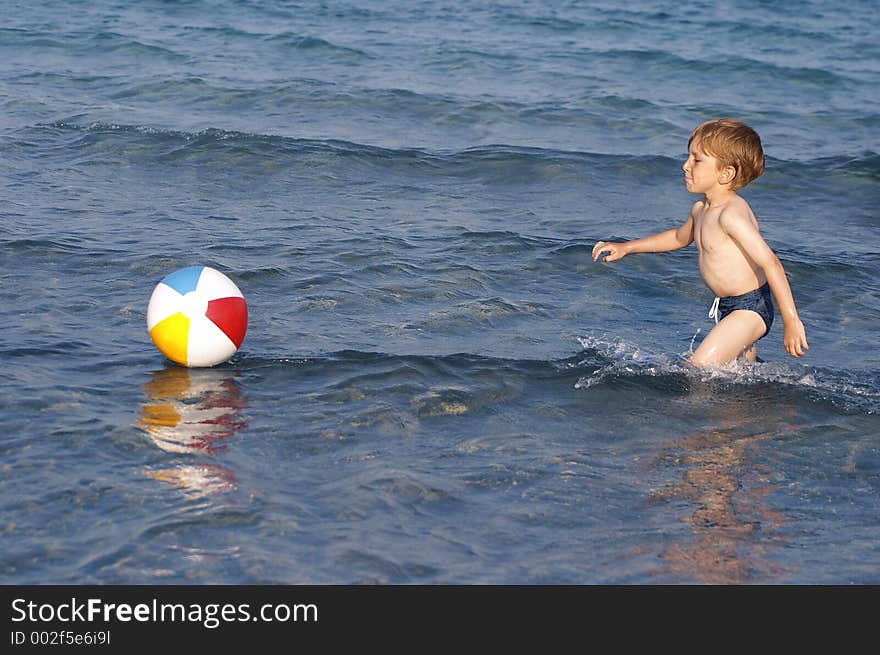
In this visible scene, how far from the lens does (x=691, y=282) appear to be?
10.2 m

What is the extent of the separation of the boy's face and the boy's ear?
0.02m

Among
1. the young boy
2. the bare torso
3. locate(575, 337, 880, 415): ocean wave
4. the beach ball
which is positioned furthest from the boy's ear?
the beach ball

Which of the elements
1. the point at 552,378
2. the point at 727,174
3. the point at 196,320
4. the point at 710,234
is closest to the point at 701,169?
the point at 727,174

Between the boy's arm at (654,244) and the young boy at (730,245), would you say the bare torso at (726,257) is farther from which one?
the boy's arm at (654,244)

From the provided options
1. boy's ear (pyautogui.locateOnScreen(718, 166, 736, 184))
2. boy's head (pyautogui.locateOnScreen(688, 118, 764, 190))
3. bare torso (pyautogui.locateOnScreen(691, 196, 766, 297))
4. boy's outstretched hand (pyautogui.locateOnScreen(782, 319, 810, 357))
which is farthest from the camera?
bare torso (pyautogui.locateOnScreen(691, 196, 766, 297))

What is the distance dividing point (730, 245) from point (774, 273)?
0.51 m

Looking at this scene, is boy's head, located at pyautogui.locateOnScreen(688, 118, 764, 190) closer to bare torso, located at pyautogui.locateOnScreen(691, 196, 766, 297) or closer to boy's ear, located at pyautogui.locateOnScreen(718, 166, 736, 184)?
boy's ear, located at pyautogui.locateOnScreen(718, 166, 736, 184)

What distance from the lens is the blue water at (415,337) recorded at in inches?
221

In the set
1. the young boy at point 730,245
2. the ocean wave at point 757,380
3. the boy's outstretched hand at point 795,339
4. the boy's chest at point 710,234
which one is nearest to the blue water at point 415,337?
the ocean wave at point 757,380

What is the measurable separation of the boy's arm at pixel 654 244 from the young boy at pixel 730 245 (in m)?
0.12

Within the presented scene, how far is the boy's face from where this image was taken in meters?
7.64

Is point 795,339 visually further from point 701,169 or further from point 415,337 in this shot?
point 415,337

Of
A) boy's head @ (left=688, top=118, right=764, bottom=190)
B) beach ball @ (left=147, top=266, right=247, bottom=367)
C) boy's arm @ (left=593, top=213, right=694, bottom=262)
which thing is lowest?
beach ball @ (left=147, top=266, right=247, bottom=367)
